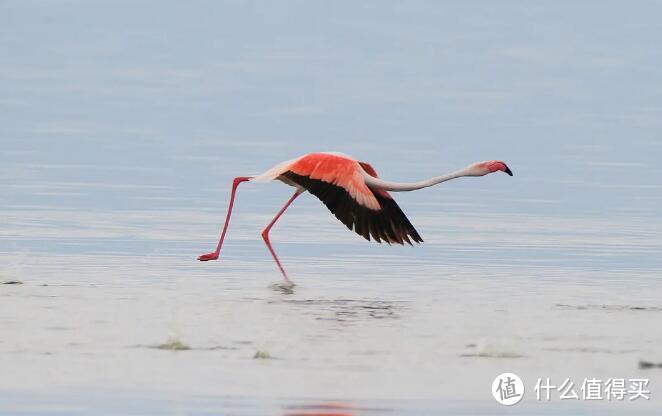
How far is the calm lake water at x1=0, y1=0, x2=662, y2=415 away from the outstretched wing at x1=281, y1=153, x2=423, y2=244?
0.49 meters

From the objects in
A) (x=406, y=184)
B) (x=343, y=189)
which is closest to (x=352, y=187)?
(x=343, y=189)

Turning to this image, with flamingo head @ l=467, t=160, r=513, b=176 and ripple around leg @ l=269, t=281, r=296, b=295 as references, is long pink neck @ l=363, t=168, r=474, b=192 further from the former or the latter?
ripple around leg @ l=269, t=281, r=296, b=295

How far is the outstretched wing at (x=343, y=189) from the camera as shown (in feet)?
61.7

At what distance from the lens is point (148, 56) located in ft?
271

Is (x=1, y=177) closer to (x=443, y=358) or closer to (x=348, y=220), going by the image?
(x=348, y=220)

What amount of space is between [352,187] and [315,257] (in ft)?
7.63

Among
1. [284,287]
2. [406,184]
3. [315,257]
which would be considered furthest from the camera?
[315,257]

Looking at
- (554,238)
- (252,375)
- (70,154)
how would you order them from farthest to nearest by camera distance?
(70,154) → (554,238) → (252,375)

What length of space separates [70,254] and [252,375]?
676 cm

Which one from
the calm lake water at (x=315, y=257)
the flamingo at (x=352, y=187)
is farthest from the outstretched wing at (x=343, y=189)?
the calm lake water at (x=315, y=257)

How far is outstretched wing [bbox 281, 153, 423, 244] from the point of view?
1880 cm

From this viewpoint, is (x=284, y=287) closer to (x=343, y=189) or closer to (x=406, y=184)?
(x=343, y=189)

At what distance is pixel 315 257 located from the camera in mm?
21016

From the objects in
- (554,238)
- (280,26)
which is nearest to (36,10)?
(280,26)
